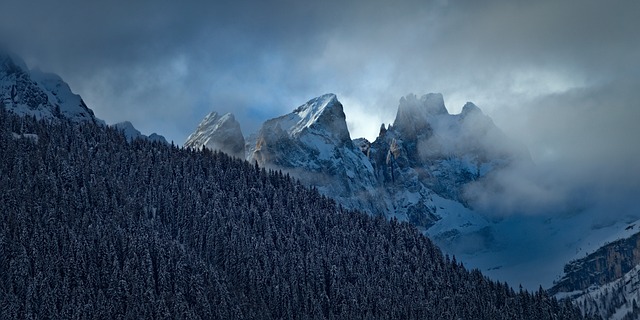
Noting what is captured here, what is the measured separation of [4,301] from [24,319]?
5.93 m

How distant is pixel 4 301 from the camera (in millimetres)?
199750

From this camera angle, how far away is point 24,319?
198 metres
